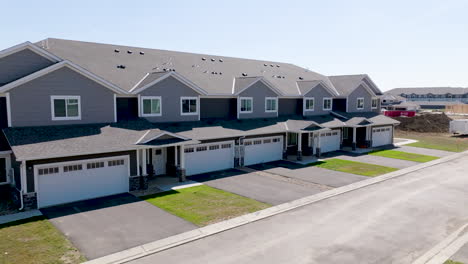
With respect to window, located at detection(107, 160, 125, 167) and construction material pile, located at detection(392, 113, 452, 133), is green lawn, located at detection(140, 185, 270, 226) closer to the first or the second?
window, located at detection(107, 160, 125, 167)

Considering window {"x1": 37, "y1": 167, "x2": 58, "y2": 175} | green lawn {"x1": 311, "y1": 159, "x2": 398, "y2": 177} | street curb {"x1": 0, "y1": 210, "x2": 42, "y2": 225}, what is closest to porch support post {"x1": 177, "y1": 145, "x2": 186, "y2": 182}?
window {"x1": 37, "y1": 167, "x2": 58, "y2": 175}

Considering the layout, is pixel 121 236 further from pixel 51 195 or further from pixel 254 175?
pixel 254 175

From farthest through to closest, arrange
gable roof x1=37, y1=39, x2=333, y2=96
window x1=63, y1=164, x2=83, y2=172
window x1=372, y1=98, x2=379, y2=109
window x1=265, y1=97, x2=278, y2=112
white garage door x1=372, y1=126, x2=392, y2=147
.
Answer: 1. window x1=372, y1=98, x2=379, y2=109
2. white garage door x1=372, y1=126, x2=392, y2=147
3. window x1=265, y1=97, x2=278, y2=112
4. gable roof x1=37, y1=39, x2=333, y2=96
5. window x1=63, y1=164, x2=83, y2=172

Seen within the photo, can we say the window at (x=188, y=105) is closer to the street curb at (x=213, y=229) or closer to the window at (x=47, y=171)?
the window at (x=47, y=171)

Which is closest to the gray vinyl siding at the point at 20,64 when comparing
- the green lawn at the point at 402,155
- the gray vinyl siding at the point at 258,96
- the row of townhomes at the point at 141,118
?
the row of townhomes at the point at 141,118

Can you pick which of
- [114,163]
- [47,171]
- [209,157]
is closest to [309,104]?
[209,157]

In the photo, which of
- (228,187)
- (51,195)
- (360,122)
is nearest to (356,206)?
(228,187)

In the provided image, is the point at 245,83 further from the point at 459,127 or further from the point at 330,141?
the point at 459,127
